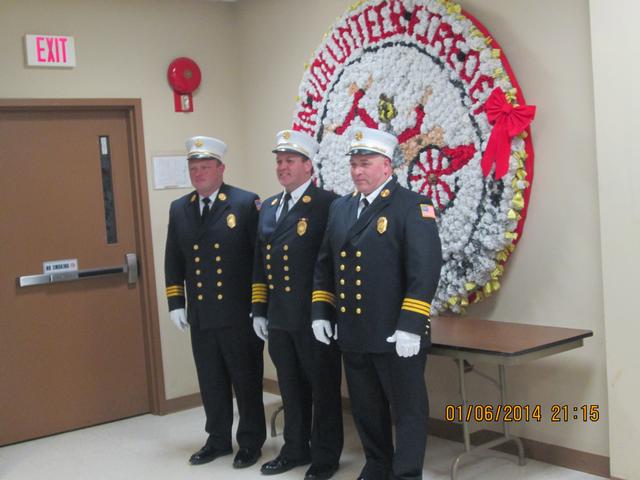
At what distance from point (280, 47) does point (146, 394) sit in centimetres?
232

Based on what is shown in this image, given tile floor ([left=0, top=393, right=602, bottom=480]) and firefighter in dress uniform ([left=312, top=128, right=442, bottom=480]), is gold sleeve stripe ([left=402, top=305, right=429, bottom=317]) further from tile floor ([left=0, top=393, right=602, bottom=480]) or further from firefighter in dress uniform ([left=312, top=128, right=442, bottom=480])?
tile floor ([left=0, top=393, right=602, bottom=480])

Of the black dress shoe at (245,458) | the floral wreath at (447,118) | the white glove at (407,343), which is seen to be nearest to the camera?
the white glove at (407,343)

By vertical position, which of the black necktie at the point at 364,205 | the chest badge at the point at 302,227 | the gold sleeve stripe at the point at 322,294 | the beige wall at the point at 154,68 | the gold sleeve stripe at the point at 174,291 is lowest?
the gold sleeve stripe at the point at 174,291

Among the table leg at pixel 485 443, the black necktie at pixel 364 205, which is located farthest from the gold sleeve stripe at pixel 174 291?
the table leg at pixel 485 443

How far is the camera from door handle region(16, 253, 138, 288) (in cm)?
489

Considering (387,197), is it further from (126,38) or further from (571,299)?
(126,38)

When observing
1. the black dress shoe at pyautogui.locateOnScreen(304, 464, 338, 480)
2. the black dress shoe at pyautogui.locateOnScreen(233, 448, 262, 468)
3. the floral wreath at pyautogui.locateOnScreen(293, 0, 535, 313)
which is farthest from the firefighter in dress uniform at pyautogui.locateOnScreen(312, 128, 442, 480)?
the black dress shoe at pyautogui.locateOnScreen(233, 448, 262, 468)

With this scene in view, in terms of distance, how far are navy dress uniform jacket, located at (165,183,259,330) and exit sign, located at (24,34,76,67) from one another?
134cm

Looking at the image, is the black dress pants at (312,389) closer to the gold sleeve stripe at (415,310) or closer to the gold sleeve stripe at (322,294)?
the gold sleeve stripe at (322,294)

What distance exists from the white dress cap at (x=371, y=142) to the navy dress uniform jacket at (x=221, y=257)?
0.87 meters

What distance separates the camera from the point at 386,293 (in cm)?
346

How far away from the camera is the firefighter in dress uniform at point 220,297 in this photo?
4.19m

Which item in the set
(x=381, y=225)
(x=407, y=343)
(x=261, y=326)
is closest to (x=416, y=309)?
(x=407, y=343)

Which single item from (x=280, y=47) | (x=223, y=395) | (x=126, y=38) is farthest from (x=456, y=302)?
(x=126, y=38)
